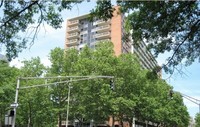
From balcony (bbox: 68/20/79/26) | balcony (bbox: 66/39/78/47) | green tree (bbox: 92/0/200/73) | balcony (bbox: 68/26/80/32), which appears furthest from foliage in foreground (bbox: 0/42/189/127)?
balcony (bbox: 68/20/79/26)

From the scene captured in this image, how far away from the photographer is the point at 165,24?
36.0 ft

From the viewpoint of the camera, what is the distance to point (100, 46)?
189ft

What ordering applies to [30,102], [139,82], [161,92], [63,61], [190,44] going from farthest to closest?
[161,92] < [63,61] < [139,82] < [30,102] < [190,44]

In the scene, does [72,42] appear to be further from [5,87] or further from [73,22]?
[5,87]

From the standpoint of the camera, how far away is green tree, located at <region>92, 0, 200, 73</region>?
10.3 meters

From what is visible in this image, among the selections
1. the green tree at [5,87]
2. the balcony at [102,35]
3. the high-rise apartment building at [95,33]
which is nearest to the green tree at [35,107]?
the green tree at [5,87]

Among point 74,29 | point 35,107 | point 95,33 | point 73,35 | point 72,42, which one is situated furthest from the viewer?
point 74,29

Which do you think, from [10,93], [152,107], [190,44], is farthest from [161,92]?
[190,44]

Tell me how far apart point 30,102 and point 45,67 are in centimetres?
788

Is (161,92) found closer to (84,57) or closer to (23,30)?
(84,57)

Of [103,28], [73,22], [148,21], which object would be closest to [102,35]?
[103,28]

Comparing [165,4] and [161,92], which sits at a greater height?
[161,92]

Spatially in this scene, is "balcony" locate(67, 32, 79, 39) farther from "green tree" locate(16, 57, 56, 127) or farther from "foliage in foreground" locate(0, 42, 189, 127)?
"green tree" locate(16, 57, 56, 127)

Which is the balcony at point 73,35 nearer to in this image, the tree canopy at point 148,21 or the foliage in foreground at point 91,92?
the foliage in foreground at point 91,92
